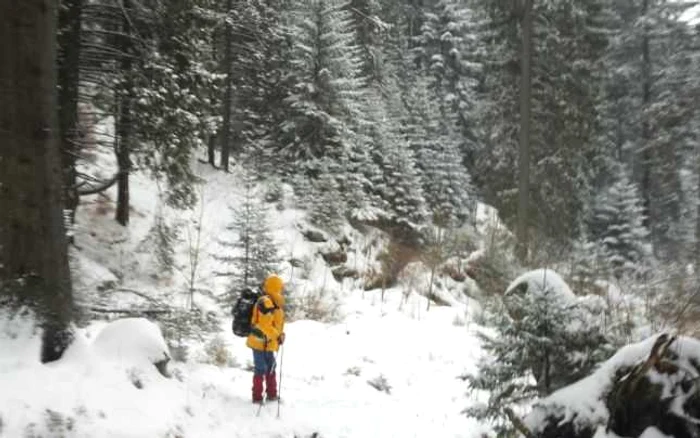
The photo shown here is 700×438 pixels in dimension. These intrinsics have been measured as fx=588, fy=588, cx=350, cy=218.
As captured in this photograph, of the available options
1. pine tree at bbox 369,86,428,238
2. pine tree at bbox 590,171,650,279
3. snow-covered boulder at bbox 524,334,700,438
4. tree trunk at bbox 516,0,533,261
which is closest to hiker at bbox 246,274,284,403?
snow-covered boulder at bbox 524,334,700,438

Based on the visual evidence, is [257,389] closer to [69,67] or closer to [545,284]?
[545,284]

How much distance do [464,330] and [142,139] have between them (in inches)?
304

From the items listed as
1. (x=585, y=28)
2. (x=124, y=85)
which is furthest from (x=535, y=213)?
(x=124, y=85)

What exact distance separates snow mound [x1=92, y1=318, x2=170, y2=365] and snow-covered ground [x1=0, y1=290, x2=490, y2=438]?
0.02 m

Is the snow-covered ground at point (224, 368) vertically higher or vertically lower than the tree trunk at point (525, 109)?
lower

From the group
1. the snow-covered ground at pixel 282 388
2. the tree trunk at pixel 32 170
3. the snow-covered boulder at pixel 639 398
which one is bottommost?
the snow-covered ground at pixel 282 388

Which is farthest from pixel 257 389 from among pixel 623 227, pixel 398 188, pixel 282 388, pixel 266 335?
pixel 623 227

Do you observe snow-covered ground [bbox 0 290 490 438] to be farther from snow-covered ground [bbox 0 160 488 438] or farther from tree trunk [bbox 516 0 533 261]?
tree trunk [bbox 516 0 533 261]

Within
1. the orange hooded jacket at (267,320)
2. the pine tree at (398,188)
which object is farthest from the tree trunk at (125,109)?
the pine tree at (398,188)

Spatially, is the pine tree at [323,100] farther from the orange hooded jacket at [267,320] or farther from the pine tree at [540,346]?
the pine tree at [540,346]

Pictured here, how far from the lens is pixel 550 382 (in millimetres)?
5051

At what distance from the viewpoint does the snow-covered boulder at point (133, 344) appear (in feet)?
18.1

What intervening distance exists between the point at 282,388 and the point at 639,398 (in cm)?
530

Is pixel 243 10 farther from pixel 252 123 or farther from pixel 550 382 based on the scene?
pixel 550 382
